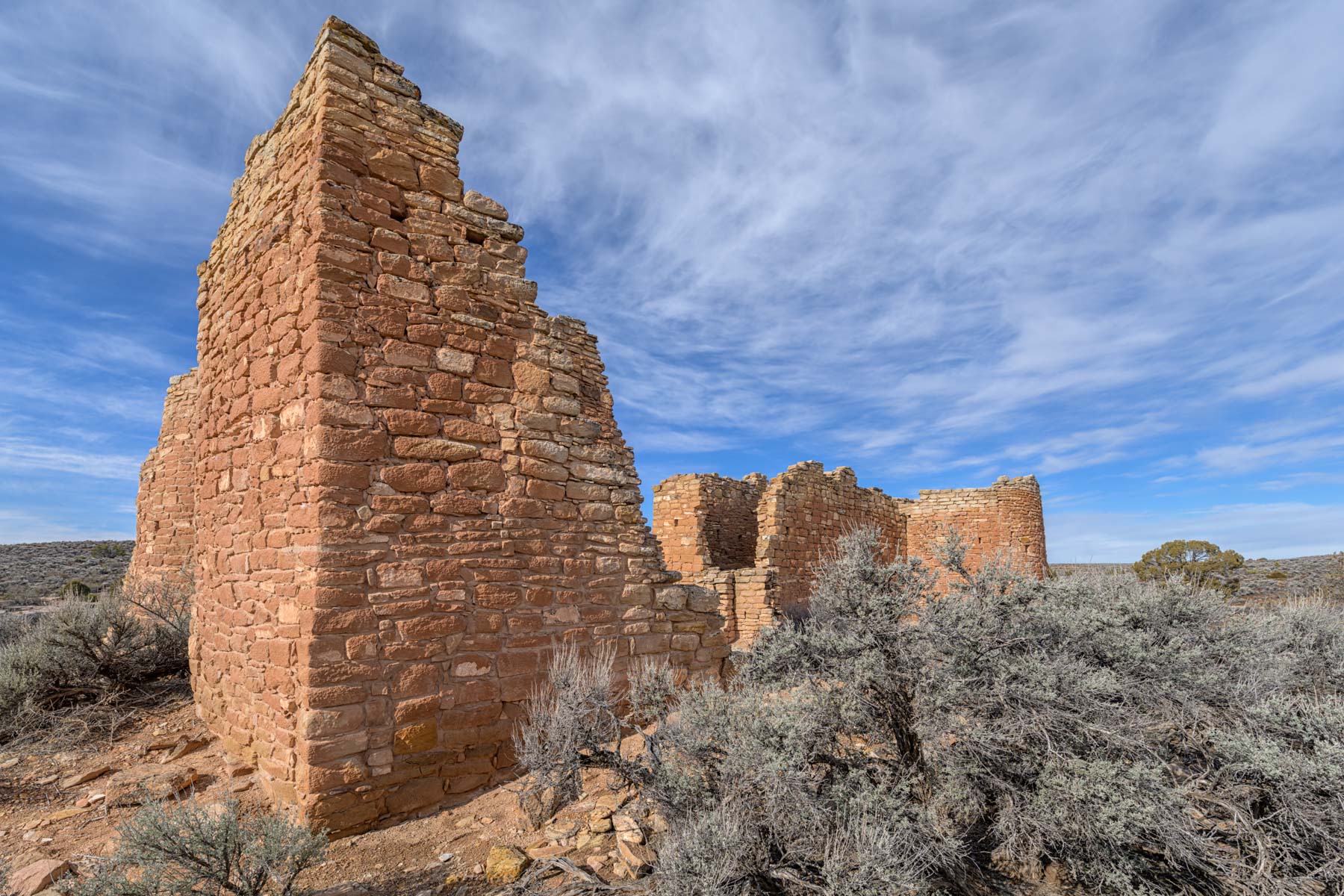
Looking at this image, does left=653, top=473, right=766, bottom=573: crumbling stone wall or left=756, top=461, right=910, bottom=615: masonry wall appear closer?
left=756, top=461, right=910, bottom=615: masonry wall

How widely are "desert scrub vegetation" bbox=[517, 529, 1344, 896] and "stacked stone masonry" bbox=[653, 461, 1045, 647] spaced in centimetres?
598

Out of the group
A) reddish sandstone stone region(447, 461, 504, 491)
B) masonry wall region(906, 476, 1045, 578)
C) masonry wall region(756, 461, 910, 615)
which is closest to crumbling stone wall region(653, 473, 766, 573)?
masonry wall region(756, 461, 910, 615)

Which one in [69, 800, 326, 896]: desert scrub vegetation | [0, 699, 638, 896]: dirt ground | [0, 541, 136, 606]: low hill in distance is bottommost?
[0, 699, 638, 896]: dirt ground

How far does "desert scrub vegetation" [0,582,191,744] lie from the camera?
18.0 ft

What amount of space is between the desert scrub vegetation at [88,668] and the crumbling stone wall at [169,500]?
2592mm

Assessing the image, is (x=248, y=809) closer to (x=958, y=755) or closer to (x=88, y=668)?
(x=88, y=668)

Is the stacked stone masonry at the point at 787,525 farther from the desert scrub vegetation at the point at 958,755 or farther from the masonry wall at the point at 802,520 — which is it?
the desert scrub vegetation at the point at 958,755

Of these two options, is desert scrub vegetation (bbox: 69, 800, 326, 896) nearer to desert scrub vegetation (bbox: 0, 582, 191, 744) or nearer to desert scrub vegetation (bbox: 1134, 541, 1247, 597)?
desert scrub vegetation (bbox: 0, 582, 191, 744)

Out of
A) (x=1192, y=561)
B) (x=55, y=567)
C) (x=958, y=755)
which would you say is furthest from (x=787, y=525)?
(x=55, y=567)

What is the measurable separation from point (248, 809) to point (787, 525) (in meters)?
10.5

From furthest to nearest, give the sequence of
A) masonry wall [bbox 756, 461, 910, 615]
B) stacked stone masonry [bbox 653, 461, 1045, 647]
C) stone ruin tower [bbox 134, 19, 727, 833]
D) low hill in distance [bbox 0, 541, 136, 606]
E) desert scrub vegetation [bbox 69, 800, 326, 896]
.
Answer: low hill in distance [bbox 0, 541, 136, 606], masonry wall [bbox 756, 461, 910, 615], stacked stone masonry [bbox 653, 461, 1045, 647], stone ruin tower [bbox 134, 19, 727, 833], desert scrub vegetation [bbox 69, 800, 326, 896]

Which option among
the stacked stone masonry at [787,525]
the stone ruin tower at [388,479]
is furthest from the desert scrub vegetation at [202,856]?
the stacked stone masonry at [787,525]

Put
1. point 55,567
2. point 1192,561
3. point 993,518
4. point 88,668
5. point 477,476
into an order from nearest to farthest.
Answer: point 477,476, point 88,668, point 993,518, point 1192,561, point 55,567

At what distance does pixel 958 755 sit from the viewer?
4293mm
